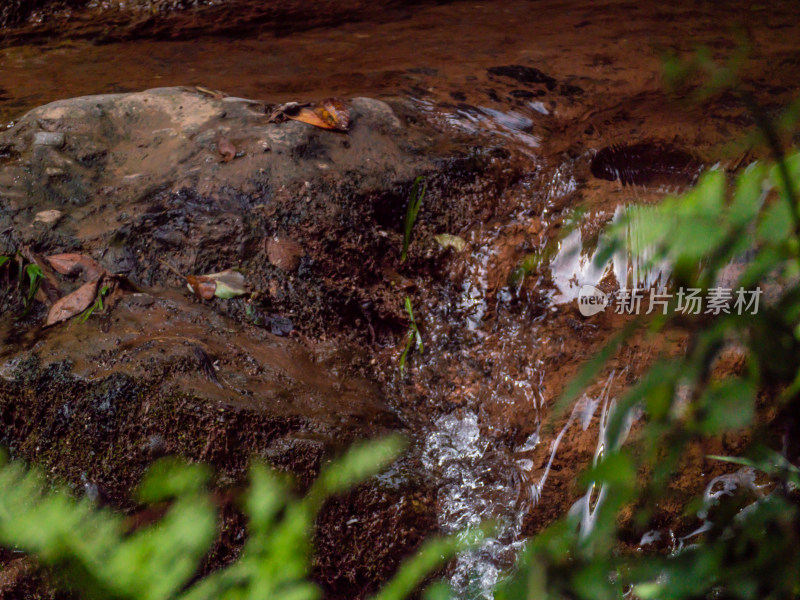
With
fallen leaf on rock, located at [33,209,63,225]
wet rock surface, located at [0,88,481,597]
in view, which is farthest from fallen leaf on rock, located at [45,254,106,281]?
fallen leaf on rock, located at [33,209,63,225]

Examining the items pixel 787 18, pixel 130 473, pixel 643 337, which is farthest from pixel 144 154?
pixel 787 18

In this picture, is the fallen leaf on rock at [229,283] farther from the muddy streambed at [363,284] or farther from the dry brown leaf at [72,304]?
the dry brown leaf at [72,304]

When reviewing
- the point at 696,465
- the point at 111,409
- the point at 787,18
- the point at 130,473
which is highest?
the point at 787,18

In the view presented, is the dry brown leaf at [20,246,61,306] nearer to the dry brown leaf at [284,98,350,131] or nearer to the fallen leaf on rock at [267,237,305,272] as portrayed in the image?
the fallen leaf on rock at [267,237,305,272]

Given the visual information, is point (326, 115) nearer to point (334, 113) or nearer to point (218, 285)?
point (334, 113)

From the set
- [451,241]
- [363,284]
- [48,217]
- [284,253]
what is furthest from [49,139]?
[451,241]

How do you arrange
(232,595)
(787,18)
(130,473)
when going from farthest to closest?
(787,18)
(130,473)
(232,595)

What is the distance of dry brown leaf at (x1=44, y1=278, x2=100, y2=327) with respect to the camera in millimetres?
2334

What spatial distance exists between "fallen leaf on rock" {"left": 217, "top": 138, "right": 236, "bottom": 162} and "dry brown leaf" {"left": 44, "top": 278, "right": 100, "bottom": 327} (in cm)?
95

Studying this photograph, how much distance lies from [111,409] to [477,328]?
1675 millimetres

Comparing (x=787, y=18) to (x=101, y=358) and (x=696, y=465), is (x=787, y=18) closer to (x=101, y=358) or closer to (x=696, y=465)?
(x=696, y=465)

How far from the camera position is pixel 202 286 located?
2.65m

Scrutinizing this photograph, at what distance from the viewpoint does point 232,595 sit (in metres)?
0.81

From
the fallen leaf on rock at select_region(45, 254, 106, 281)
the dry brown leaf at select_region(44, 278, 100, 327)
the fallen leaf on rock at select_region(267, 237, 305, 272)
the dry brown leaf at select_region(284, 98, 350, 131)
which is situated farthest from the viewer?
the dry brown leaf at select_region(284, 98, 350, 131)
